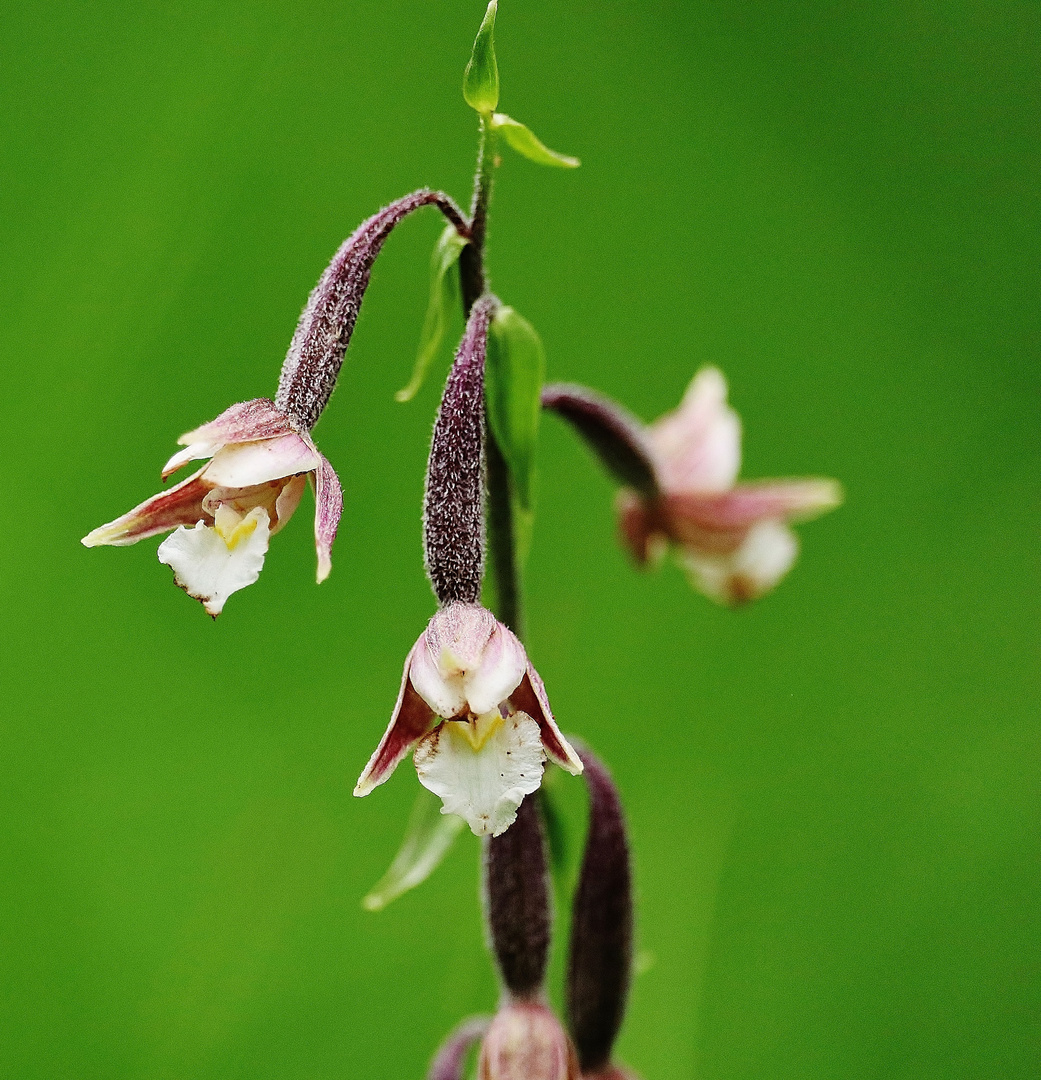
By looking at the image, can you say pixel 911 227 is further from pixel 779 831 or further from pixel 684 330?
pixel 779 831

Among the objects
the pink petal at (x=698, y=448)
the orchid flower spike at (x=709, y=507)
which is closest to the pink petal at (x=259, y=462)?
the orchid flower spike at (x=709, y=507)

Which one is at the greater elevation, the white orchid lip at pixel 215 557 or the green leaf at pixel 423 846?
the white orchid lip at pixel 215 557

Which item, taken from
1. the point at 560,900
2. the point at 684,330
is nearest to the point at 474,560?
the point at 560,900

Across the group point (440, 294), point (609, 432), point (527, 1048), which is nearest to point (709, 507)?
point (609, 432)

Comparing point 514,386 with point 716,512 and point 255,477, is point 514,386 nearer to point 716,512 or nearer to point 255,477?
point 255,477

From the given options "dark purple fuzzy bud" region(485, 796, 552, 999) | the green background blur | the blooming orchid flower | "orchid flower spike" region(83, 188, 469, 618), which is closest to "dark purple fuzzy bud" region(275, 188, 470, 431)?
"orchid flower spike" region(83, 188, 469, 618)

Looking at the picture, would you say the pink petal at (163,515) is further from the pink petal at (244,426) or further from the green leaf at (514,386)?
the green leaf at (514,386)
